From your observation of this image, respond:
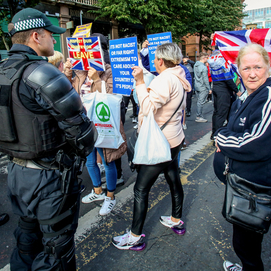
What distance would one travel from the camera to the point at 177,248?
7.48ft

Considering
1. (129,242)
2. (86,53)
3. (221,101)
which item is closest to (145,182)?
(129,242)

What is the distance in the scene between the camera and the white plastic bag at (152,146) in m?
2.04

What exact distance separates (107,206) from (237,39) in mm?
2729

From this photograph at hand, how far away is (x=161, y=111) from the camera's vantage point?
212cm

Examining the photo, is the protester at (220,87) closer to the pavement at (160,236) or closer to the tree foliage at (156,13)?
the pavement at (160,236)

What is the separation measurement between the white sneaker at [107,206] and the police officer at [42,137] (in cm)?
114

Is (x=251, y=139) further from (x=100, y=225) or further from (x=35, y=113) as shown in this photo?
(x=100, y=225)

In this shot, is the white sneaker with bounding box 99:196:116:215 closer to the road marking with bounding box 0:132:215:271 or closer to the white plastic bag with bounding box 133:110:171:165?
the road marking with bounding box 0:132:215:271

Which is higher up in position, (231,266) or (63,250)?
(63,250)

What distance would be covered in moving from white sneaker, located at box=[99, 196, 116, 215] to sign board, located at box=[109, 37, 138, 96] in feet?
4.49

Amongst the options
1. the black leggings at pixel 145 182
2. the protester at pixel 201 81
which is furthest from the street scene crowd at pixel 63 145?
the protester at pixel 201 81

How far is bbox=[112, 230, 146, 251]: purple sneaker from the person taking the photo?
2262 millimetres

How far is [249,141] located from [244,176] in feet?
0.79

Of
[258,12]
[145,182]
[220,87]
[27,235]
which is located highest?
[258,12]
